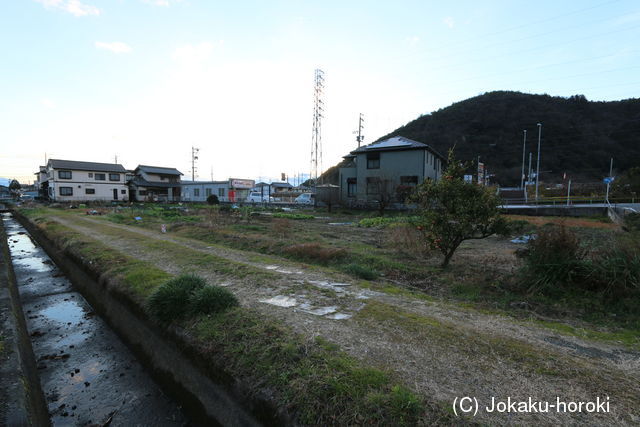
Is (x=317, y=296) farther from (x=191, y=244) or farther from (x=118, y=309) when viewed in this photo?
(x=191, y=244)

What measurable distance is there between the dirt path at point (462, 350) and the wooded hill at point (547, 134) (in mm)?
59949

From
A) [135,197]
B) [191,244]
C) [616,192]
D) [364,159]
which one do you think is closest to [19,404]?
[191,244]

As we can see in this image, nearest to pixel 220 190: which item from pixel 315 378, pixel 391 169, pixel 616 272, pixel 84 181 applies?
pixel 84 181

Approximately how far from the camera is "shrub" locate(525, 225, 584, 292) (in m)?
5.00

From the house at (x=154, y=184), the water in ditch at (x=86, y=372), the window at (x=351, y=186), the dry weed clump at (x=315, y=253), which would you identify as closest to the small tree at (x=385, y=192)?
the window at (x=351, y=186)

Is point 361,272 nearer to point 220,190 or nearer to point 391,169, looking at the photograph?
point 391,169

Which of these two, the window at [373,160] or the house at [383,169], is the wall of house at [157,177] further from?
the window at [373,160]

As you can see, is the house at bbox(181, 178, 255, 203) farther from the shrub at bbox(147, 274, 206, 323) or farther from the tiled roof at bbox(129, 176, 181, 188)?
the shrub at bbox(147, 274, 206, 323)

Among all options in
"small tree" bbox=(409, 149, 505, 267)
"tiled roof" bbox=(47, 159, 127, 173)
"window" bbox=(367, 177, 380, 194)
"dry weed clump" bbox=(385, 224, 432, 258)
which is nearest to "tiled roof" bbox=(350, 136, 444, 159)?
"window" bbox=(367, 177, 380, 194)

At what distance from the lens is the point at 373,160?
28.8 m

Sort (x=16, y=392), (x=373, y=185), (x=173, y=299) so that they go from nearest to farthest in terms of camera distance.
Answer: (x=16, y=392), (x=173, y=299), (x=373, y=185)

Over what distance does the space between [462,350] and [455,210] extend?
149 inches

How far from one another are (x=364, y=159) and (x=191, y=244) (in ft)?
72.5

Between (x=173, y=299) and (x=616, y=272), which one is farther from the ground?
(x=616, y=272)
